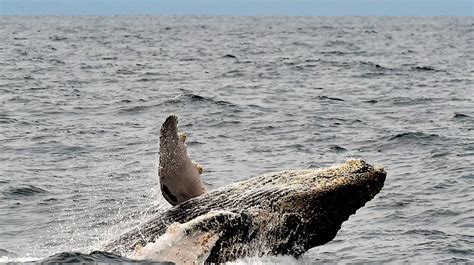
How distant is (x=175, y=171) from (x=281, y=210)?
4.79 ft

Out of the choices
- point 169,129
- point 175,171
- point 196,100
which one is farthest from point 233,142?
point 175,171

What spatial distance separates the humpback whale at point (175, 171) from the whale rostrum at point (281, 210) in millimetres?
289

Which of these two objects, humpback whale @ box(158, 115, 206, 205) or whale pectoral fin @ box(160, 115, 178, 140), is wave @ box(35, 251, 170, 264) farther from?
whale pectoral fin @ box(160, 115, 178, 140)

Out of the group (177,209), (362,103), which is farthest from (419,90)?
(177,209)

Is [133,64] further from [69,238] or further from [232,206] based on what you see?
[232,206]

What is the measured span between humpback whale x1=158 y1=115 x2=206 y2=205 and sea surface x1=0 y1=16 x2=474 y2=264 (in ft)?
2.83

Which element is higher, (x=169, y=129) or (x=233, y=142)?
(x=169, y=129)

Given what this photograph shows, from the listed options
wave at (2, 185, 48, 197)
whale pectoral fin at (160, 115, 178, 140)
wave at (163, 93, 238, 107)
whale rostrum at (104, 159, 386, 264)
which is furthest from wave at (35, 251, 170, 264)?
wave at (163, 93, 238, 107)

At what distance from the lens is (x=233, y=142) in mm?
23891

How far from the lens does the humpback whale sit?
1120 centimetres

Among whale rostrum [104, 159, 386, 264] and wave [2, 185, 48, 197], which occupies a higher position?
whale rostrum [104, 159, 386, 264]

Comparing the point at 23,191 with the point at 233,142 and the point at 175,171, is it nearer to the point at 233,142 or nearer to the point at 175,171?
the point at 233,142

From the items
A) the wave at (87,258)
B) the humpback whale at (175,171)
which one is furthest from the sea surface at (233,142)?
the humpback whale at (175,171)

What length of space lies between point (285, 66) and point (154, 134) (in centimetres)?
2872
